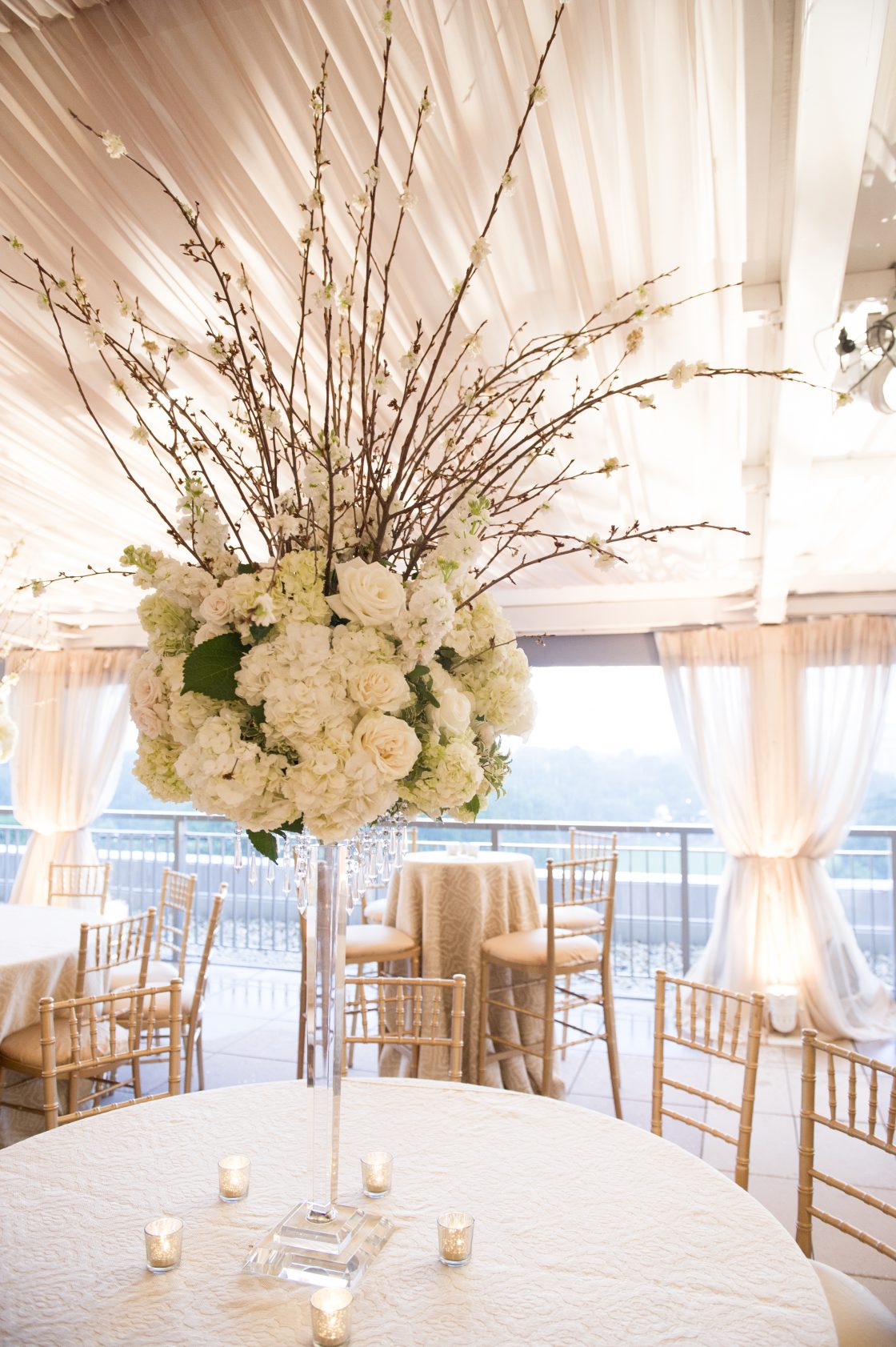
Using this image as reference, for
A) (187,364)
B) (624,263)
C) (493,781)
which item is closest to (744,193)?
(624,263)

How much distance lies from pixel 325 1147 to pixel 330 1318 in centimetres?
26

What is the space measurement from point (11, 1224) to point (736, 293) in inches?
101

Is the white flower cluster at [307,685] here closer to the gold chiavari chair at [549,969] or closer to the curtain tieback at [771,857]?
the gold chiavari chair at [549,969]

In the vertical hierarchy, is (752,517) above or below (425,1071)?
above

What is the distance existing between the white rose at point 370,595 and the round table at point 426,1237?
918mm

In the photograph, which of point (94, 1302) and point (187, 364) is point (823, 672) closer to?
point (187, 364)

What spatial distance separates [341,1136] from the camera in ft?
5.61

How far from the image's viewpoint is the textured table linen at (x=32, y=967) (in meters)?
3.34

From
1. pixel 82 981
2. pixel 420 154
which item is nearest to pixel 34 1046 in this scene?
pixel 82 981

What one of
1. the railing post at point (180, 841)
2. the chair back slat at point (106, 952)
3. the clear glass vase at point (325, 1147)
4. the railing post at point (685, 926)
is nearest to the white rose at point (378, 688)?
the clear glass vase at point (325, 1147)

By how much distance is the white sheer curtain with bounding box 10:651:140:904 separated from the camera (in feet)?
24.8

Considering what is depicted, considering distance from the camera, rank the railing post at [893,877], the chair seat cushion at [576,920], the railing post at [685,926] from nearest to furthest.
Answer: the chair seat cushion at [576,920], the railing post at [893,877], the railing post at [685,926]

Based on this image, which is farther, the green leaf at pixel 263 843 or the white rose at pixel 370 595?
the green leaf at pixel 263 843

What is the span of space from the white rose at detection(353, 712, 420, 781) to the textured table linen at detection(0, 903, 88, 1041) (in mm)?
2864
